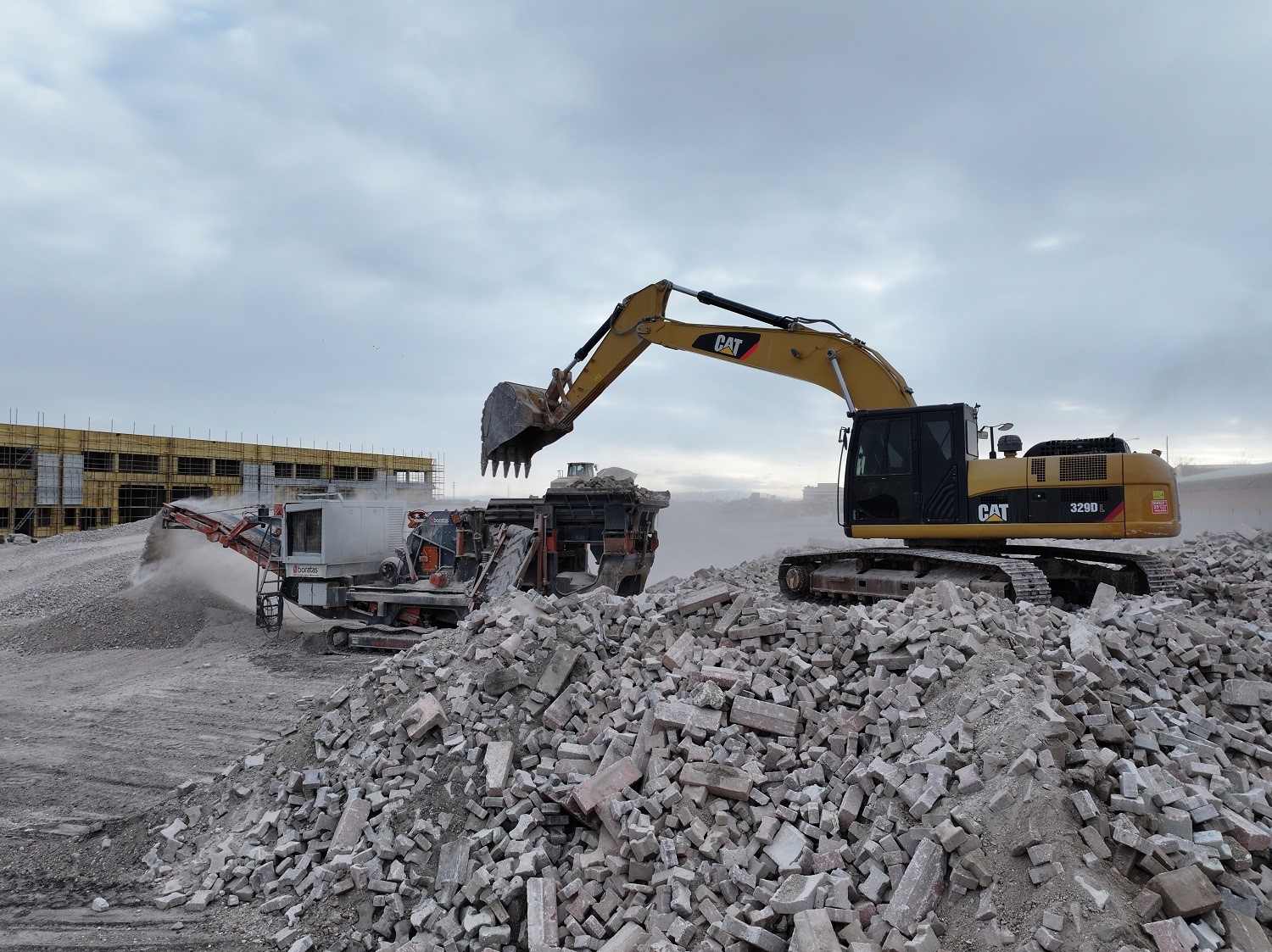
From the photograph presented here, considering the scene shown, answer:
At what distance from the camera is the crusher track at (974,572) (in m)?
7.79

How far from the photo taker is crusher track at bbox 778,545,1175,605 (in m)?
7.79

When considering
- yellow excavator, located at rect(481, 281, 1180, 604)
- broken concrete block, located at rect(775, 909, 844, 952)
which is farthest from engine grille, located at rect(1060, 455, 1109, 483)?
broken concrete block, located at rect(775, 909, 844, 952)

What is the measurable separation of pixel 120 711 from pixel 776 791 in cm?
925

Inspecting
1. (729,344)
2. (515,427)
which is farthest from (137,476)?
(729,344)

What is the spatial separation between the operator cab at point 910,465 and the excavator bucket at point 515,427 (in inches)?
180

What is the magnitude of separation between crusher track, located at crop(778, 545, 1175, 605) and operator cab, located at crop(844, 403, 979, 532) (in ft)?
1.41

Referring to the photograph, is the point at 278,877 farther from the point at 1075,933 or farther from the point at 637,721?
the point at 1075,933

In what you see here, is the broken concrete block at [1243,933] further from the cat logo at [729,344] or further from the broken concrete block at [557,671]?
the cat logo at [729,344]

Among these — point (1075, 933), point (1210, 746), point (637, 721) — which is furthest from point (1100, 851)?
point (637, 721)

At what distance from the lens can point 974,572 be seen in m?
8.24

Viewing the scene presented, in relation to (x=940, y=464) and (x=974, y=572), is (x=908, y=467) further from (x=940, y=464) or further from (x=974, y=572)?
(x=974, y=572)

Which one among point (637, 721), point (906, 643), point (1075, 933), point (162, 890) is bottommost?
point (162, 890)

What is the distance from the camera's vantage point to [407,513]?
1469 centimetres

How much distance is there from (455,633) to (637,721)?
2722 millimetres
